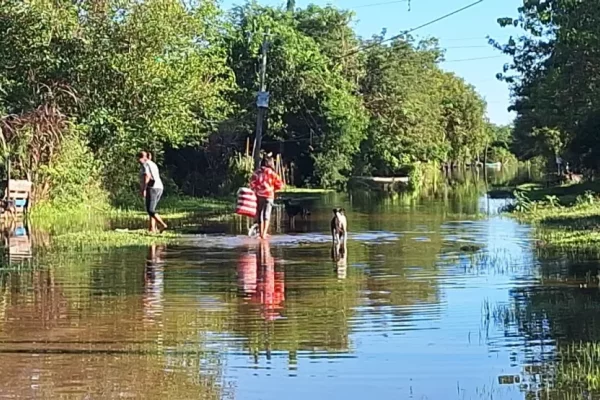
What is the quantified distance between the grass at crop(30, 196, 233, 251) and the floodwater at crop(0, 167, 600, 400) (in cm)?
181

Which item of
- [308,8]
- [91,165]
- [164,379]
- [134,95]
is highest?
[308,8]

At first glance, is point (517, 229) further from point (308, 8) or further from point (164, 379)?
point (308, 8)

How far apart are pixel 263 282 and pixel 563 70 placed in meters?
23.0

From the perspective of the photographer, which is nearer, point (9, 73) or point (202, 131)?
point (9, 73)

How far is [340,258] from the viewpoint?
17094mm

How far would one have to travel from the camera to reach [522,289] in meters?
13.1

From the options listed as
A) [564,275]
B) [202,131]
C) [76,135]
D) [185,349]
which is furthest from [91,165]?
[185,349]

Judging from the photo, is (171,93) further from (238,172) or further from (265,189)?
(265,189)

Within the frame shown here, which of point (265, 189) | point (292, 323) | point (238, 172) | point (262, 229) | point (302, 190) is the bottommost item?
point (292, 323)

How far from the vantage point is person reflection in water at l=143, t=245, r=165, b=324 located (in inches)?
441

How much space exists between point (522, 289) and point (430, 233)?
10.0 meters

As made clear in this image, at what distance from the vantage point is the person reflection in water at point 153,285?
441 inches

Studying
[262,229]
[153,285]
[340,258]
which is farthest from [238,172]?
[153,285]

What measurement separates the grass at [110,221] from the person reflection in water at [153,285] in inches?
62.0
